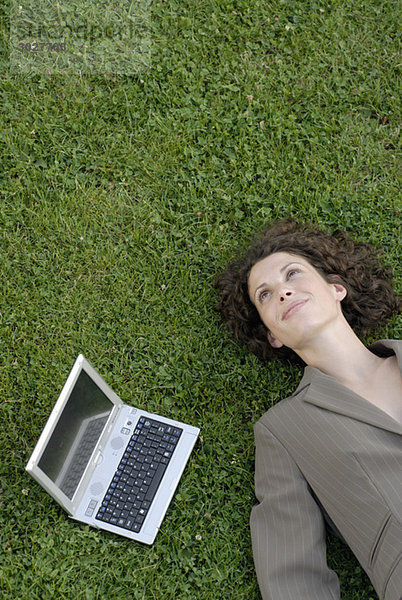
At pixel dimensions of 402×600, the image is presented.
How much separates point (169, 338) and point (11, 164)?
1951mm

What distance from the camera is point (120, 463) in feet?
14.7

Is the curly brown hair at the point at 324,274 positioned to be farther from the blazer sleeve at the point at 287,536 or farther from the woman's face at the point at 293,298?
the blazer sleeve at the point at 287,536

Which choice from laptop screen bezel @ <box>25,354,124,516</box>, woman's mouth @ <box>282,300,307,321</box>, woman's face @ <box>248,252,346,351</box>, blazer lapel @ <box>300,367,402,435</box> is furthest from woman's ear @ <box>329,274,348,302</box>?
laptop screen bezel @ <box>25,354,124,516</box>

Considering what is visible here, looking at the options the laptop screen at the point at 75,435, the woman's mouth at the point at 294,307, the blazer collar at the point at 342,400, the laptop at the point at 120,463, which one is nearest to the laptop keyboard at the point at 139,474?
the laptop at the point at 120,463

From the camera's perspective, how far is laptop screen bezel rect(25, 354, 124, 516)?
11.6 ft

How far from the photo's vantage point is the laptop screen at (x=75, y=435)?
373 centimetres

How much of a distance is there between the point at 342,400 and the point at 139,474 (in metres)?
1.53

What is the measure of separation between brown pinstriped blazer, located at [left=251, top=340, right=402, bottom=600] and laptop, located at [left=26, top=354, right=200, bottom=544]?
69 cm

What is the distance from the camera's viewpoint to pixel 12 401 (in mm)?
4676

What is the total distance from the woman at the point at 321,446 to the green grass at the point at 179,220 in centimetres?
43

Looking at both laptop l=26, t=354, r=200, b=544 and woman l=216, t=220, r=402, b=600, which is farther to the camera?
laptop l=26, t=354, r=200, b=544

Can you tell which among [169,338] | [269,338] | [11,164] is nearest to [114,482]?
[169,338]

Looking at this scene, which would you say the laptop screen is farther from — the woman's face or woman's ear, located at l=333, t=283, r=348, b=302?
woman's ear, located at l=333, t=283, r=348, b=302

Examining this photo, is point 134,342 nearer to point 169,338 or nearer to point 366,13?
point 169,338
